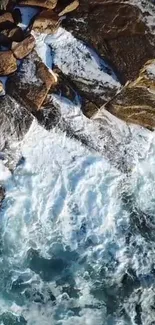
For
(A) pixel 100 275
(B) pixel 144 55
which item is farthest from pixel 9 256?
(B) pixel 144 55

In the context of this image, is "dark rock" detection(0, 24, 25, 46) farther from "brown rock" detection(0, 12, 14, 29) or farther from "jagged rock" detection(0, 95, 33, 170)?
"jagged rock" detection(0, 95, 33, 170)

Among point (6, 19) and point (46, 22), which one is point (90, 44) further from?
point (6, 19)

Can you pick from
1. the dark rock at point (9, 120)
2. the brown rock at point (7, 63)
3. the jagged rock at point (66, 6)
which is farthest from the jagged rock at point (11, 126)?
the jagged rock at point (66, 6)

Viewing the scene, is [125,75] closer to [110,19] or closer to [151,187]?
[110,19]

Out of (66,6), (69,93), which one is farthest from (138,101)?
(66,6)

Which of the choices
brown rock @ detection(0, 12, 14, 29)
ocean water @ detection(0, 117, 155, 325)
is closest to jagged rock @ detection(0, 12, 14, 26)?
brown rock @ detection(0, 12, 14, 29)

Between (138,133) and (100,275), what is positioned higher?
(138,133)
